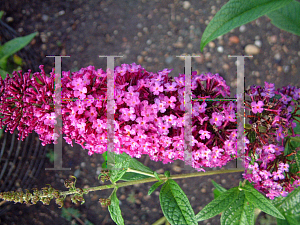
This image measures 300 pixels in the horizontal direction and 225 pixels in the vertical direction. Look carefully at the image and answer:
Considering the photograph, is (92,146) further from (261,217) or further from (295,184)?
(261,217)

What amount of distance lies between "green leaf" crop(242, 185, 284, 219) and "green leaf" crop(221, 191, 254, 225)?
3 centimetres

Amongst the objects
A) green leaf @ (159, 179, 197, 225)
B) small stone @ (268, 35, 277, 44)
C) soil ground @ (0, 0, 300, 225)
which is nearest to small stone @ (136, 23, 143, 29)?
soil ground @ (0, 0, 300, 225)

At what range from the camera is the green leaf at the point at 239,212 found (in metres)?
1.12

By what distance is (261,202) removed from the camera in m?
1.10

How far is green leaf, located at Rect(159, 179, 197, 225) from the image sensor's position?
1078mm

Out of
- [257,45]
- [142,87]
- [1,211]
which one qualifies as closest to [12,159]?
[1,211]

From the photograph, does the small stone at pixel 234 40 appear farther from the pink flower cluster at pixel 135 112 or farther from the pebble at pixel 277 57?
the pink flower cluster at pixel 135 112

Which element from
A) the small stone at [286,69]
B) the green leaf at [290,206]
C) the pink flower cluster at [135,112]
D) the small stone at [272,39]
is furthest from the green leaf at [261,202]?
the small stone at [272,39]

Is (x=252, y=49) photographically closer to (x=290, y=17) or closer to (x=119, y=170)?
(x=290, y=17)

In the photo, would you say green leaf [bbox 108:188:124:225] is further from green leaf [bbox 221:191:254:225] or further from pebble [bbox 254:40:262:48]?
pebble [bbox 254:40:262:48]

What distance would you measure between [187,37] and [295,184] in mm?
1680

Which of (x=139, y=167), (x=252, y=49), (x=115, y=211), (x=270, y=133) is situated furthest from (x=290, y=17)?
(x=115, y=211)

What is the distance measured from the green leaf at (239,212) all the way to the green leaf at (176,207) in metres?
0.19

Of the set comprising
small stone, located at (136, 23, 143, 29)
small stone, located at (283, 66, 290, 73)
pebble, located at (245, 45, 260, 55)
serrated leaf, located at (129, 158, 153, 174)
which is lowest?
serrated leaf, located at (129, 158, 153, 174)
